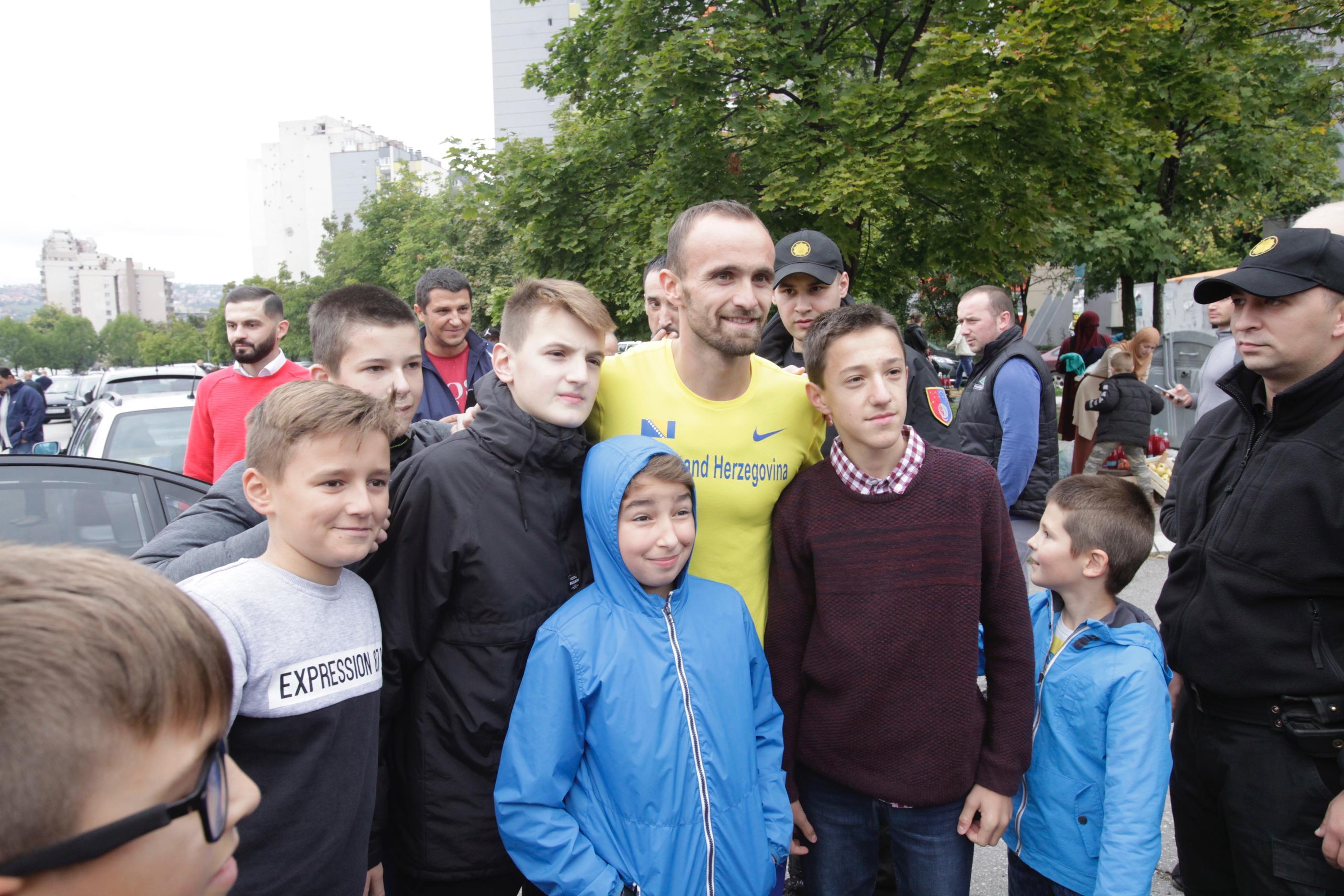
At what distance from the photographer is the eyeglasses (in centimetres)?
71

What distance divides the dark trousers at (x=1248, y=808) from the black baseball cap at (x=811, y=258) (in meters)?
2.43

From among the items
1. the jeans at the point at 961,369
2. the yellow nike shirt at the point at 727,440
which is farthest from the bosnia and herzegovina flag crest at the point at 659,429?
the jeans at the point at 961,369

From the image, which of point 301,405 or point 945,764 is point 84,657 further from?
point 945,764

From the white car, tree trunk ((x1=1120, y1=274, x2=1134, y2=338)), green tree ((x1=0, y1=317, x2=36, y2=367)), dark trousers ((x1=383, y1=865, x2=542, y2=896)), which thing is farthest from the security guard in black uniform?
green tree ((x1=0, y1=317, x2=36, y2=367))

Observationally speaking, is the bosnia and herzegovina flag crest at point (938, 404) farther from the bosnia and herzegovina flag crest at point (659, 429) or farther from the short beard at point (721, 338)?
the bosnia and herzegovina flag crest at point (659, 429)

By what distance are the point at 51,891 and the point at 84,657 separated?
0.69 feet

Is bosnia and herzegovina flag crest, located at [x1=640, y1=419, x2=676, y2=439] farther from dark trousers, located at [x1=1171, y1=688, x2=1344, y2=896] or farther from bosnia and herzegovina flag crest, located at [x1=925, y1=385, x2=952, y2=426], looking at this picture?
dark trousers, located at [x1=1171, y1=688, x2=1344, y2=896]

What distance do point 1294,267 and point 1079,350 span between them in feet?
31.9

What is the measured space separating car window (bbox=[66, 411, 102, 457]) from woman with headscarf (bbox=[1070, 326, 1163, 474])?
31.7ft

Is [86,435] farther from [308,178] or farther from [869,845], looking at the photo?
[308,178]

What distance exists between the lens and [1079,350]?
36.1 ft

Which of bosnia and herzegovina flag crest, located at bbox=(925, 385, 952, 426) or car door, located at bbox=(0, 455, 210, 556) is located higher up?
bosnia and herzegovina flag crest, located at bbox=(925, 385, 952, 426)

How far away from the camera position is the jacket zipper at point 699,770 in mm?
1950

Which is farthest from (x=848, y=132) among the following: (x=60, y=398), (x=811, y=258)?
(x=60, y=398)
